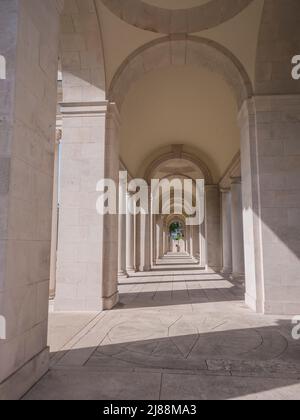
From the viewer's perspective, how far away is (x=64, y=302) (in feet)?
25.9

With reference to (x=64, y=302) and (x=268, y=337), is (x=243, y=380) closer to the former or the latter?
(x=268, y=337)

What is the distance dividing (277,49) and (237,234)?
879 cm

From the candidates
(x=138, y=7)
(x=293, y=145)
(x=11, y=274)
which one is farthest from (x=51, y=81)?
(x=293, y=145)

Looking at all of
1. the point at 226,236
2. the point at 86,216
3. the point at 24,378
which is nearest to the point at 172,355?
the point at 24,378

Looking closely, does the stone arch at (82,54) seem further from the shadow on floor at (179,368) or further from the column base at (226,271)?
the column base at (226,271)

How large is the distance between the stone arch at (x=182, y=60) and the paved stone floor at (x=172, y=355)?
584 centimetres

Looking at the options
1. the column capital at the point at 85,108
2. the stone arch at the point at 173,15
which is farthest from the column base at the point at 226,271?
the stone arch at the point at 173,15

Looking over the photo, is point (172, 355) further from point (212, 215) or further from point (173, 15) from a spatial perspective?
point (212, 215)

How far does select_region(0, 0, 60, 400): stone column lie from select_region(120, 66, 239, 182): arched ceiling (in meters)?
8.27

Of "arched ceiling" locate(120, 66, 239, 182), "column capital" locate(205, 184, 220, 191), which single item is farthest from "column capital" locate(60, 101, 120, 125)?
"column capital" locate(205, 184, 220, 191)

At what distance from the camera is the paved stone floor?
11.3 ft

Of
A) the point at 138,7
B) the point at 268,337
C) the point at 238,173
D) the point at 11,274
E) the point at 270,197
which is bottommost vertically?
the point at 268,337

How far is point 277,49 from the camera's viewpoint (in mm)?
7988
